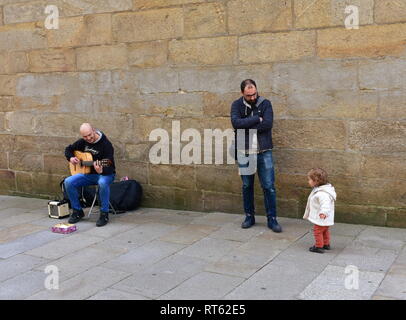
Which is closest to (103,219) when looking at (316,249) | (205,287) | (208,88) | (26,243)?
(26,243)

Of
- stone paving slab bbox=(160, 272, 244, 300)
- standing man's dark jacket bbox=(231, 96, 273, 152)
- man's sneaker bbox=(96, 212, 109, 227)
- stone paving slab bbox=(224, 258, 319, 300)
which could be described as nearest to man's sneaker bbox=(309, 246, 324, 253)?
stone paving slab bbox=(224, 258, 319, 300)

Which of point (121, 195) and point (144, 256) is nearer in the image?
point (144, 256)

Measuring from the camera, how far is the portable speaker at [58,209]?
6385 mm

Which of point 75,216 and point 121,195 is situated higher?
point 121,195

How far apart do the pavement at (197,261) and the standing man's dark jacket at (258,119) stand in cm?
100

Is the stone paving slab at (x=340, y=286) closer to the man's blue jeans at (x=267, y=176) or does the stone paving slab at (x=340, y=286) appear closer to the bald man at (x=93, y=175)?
the man's blue jeans at (x=267, y=176)

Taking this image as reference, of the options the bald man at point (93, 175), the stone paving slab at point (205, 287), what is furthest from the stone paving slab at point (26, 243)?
the stone paving slab at point (205, 287)

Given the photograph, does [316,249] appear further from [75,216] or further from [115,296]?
[75,216]

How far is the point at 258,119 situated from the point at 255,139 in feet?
0.79

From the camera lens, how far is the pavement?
385cm

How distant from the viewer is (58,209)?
6379 millimetres

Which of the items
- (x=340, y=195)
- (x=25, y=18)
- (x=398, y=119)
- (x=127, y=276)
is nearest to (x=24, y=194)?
(x=25, y=18)

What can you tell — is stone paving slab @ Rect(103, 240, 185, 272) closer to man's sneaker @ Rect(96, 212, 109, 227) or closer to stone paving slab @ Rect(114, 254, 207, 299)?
stone paving slab @ Rect(114, 254, 207, 299)

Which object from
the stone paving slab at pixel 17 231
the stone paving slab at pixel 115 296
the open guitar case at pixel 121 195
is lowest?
the stone paving slab at pixel 17 231
